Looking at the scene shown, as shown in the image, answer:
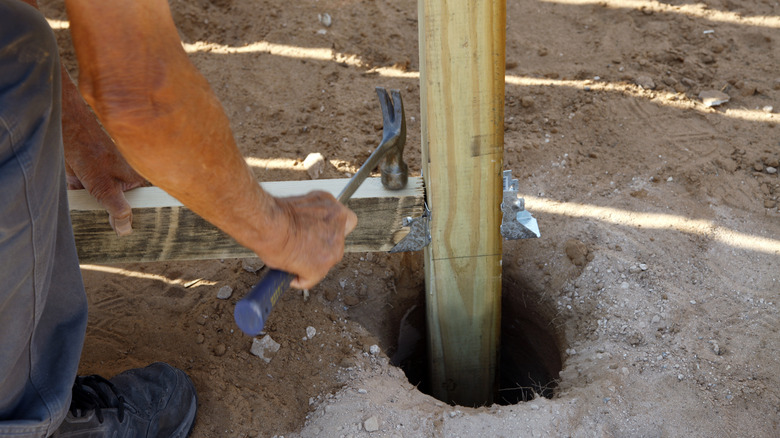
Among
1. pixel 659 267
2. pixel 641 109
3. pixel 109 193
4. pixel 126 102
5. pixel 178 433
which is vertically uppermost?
pixel 126 102

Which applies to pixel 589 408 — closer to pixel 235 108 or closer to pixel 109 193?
pixel 109 193

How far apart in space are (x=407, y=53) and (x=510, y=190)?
1.73 m

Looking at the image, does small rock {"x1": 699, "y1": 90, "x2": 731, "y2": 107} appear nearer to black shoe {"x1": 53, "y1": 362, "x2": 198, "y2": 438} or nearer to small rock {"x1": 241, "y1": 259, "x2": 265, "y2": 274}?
small rock {"x1": 241, "y1": 259, "x2": 265, "y2": 274}

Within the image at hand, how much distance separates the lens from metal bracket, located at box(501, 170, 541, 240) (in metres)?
1.95

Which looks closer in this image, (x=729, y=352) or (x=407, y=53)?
(x=729, y=352)

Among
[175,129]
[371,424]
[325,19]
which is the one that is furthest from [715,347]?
[325,19]

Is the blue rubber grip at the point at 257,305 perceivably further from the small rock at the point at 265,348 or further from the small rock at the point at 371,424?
the small rock at the point at 265,348

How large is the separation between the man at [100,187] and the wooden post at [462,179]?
0.55 meters

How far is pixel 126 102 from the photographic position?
1.02m

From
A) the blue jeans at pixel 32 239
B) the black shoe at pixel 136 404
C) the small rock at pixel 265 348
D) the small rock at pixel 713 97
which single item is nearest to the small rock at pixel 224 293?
the small rock at pixel 265 348

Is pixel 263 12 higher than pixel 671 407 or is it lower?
higher

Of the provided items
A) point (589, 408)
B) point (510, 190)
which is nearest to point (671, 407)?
point (589, 408)

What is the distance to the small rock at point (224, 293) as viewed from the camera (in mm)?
2391

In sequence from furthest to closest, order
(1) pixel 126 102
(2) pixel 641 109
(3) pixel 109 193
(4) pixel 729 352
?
(2) pixel 641 109
(4) pixel 729 352
(3) pixel 109 193
(1) pixel 126 102
